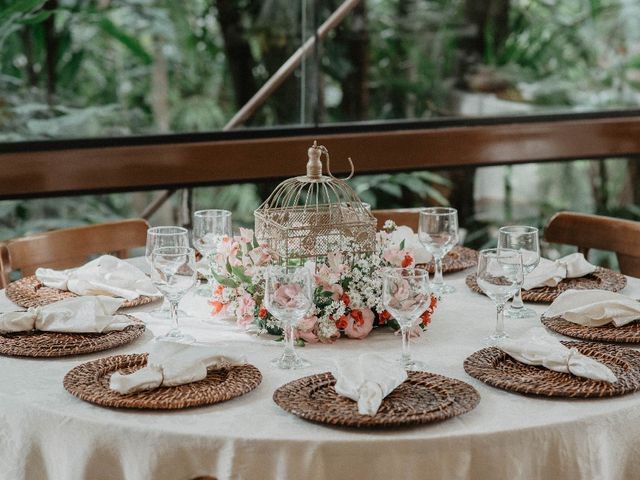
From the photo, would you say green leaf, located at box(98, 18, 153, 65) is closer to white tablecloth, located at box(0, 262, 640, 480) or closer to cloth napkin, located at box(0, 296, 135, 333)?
cloth napkin, located at box(0, 296, 135, 333)

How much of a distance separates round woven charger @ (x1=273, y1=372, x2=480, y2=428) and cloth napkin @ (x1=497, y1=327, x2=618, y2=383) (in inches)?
6.5

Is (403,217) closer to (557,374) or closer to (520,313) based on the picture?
(520,313)

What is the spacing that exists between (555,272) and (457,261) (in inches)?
12.2

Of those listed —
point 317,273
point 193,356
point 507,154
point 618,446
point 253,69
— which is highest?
point 253,69

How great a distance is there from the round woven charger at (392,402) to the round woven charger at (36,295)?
0.66 m

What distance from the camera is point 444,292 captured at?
2.38 m

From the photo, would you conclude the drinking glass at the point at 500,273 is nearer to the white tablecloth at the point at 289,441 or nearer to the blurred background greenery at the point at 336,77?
the white tablecloth at the point at 289,441

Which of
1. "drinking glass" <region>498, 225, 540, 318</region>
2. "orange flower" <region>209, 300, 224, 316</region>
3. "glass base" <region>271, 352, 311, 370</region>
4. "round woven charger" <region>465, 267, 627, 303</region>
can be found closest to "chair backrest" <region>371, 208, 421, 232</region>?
"round woven charger" <region>465, 267, 627, 303</region>

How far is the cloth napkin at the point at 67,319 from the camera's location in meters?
2.00

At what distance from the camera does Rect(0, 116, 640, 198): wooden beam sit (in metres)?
3.59

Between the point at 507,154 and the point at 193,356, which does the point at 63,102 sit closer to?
the point at 507,154

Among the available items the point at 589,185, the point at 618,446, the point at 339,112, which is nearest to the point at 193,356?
the point at 618,446

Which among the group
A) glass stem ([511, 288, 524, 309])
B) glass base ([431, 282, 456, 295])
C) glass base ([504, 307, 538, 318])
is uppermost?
glass base ([431, 282, 456, 295])

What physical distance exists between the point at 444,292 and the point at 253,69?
1881mm
